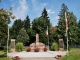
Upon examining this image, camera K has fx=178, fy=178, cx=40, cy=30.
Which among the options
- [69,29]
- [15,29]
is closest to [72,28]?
[69,29]

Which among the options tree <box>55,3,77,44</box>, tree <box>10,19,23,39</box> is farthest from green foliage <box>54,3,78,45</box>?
tree <box>10,19,23,39</box>

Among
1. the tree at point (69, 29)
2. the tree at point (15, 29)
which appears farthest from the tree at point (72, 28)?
the tree at point (15, 29)

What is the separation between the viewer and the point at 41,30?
70438 mm

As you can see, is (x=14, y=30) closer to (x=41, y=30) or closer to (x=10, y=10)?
(x=41, y=30)

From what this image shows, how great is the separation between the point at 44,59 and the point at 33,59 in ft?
3.52

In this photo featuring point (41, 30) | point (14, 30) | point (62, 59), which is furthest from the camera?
point (14, 30)

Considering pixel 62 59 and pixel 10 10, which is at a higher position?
pixel 10 10

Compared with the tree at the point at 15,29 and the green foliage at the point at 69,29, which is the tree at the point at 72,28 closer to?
the green foliage at the point at 69,29

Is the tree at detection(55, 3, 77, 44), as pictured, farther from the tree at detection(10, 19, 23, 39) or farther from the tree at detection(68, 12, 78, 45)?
the tree at detection(10, 19, 23, 39)

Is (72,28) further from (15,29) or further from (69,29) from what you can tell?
(15,29)

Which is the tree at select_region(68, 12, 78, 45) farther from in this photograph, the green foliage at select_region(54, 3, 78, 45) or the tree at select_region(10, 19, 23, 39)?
the tree at select_region(10, 19, 23, 39)

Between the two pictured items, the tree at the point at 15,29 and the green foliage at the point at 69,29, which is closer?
the green foliage at the point at 69,29

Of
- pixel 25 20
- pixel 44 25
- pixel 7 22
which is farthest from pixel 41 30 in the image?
pixel 7 22

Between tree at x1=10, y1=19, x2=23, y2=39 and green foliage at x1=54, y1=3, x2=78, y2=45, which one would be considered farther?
tree at x1=10, y1=19, x2=23, y2=39
